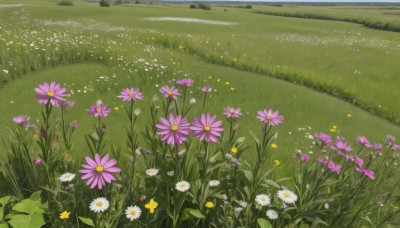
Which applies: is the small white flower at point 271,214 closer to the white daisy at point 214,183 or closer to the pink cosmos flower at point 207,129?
the white daisy at point 214,183

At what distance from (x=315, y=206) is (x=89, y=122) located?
3.35m

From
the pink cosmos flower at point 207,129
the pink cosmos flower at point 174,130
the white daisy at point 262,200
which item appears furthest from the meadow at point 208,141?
the pink cosmos flower at point 174,130

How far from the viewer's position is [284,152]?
4031 mm

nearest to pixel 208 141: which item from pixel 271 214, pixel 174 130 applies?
pixel 174 130

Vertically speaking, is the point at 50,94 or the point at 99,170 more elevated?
the point at 50,94

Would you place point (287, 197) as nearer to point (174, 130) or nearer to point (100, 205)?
point (174, 130)

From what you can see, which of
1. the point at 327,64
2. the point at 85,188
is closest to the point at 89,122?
the point at 85,188

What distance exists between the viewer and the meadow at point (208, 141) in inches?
88.7

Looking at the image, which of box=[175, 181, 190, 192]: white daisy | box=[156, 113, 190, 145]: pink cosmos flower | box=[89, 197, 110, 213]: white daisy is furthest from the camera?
box=[175, 181, 190, 192]: white daisy

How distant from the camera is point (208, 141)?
1.94 metres

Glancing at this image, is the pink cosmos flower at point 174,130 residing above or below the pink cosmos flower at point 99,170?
above

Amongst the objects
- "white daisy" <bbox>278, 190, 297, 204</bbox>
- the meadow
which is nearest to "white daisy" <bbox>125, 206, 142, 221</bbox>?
the meadow

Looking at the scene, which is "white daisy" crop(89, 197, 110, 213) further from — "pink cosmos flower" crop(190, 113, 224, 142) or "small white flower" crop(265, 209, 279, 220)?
"small white flower" crop(265, 209, 279, 220)

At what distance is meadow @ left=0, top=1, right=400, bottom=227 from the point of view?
2.25 m
